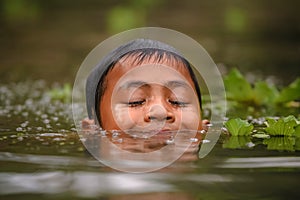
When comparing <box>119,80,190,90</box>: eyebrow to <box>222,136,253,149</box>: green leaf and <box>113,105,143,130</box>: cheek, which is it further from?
<box>222,136,253,149</box>: green leaf

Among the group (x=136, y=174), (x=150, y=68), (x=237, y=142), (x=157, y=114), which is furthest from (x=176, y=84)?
(x=136, y=174)

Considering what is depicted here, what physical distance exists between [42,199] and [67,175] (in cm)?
32

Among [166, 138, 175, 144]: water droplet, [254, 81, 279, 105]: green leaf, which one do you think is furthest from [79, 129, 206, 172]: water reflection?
[254, 81, 279, 105]: green leaf

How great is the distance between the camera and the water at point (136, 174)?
2.10m

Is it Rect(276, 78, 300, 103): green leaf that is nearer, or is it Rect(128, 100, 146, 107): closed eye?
Rect(128, 100, 146, 107): closed eye

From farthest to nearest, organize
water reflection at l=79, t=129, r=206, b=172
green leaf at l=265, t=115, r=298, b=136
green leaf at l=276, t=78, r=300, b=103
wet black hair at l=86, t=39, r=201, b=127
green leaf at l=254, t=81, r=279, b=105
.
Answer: green leaf at l=254, t=81, r=279, b=105 < green leaf at l=276, t=78, r=300, b=103 < wet black hair at l=86, t=39, r=201, b=127 < green leaf at l=265, t=115, r=298, b=136 < water reflection at l=79, t=129, r=206, b=172

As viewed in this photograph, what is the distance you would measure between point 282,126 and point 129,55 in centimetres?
77

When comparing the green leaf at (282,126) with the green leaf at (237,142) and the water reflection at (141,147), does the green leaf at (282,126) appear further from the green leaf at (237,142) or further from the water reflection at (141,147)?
the water reflection at (141,147)

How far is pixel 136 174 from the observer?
7.72ft

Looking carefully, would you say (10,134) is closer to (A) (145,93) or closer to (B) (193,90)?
(A) (145,93)

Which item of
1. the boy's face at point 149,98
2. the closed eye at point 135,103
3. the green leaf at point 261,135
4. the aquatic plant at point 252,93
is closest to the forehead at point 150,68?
the boy's face at point 149,98

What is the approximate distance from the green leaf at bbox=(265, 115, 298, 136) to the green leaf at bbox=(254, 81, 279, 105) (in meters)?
1.22

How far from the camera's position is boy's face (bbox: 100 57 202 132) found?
310 cm

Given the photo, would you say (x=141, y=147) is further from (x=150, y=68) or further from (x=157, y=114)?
(x=150, y=68)
